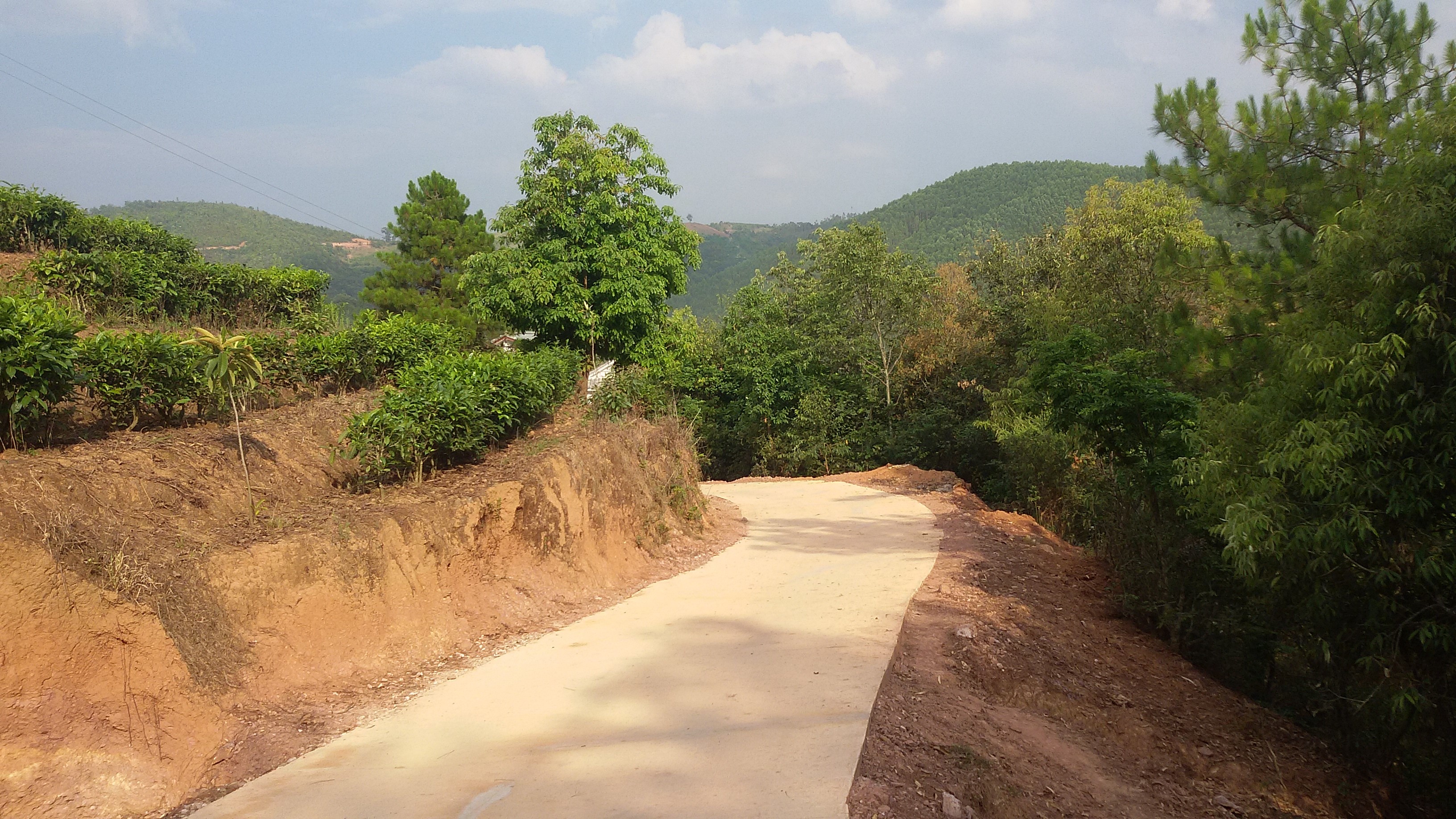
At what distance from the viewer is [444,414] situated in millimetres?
8547

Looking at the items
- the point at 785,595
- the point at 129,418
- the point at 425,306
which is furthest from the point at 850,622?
the point at 425,306

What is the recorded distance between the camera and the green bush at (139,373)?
7.48m

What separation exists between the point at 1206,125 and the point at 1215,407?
14.1 feet

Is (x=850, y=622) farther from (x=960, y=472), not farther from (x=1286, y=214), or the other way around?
(x=960, y=472)

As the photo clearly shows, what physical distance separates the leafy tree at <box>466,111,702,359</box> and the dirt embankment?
727 centimetres

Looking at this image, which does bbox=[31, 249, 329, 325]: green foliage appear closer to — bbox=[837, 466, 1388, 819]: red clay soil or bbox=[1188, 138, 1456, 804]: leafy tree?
bbox=[837, 466, 1388, 819]: red clay soil

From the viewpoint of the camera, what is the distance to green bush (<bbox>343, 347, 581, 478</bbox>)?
8062mm

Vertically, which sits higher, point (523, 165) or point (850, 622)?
point (523, 165)

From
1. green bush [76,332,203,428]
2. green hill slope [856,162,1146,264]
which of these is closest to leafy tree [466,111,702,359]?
green bush [76,332,203,428]

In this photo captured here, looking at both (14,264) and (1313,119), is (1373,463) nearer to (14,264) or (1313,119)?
(1313,119)

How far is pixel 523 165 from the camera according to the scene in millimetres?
17297

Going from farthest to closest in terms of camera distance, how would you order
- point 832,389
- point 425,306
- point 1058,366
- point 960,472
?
point 425,306
point 832,389
point 960,472
point 1058,366

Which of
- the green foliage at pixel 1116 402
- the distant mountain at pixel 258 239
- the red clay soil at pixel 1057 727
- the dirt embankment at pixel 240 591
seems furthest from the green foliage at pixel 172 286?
the distant mountain at pixel 258 239

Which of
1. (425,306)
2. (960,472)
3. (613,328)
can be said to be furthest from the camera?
(425,306)
